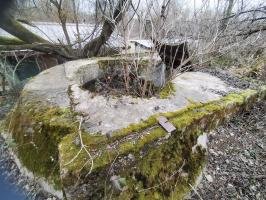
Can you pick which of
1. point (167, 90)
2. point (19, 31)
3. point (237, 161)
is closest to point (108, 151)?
point (167, 90)

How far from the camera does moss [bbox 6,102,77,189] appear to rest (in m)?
1.85

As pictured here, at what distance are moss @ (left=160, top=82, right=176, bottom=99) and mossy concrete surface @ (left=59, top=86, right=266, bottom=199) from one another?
13.0 inches

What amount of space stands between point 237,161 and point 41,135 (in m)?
2.13

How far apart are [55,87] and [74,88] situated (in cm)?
28

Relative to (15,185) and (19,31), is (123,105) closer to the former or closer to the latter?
(15,185)

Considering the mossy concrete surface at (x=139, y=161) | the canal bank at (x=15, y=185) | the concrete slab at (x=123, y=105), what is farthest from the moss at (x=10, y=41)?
the mossy concrete surface at (x=139, y=161)

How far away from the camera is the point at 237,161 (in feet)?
8.05

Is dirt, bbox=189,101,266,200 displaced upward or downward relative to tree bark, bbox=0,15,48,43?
downward

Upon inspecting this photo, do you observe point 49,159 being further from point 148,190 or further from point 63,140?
point 148,190

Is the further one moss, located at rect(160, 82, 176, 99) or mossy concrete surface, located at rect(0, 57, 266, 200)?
moss, located at rect(160, 82, 176, 99)

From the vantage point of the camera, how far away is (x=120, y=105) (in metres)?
2.33

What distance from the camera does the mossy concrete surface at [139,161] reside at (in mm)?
1572

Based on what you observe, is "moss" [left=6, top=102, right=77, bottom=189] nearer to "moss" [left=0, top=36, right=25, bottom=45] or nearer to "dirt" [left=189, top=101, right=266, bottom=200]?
"dirt" [left=189, top=101, right=266, bottom=200]

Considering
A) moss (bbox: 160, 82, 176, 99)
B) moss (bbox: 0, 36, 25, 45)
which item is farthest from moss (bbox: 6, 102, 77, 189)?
moss (bbox: 0, 36, 25, 45)
